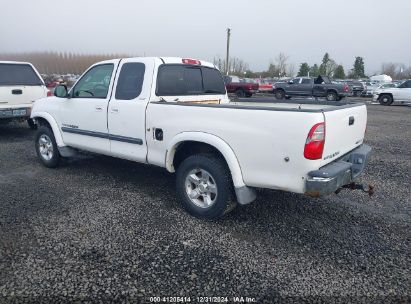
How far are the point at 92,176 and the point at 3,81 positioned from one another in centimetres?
462

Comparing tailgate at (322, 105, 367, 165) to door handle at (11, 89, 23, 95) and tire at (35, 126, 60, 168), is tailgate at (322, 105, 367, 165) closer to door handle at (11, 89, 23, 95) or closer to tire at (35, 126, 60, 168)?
tire at (35, 126, 60, 168)

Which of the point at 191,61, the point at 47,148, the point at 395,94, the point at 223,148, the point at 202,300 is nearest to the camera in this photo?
the point at 202,300

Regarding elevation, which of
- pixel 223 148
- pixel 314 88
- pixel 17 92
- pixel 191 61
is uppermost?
pixel 191 61

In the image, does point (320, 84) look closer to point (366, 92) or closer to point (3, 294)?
point (366, 92)

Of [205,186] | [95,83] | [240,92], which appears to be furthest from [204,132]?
[240,92]

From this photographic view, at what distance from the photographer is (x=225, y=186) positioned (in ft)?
11.9

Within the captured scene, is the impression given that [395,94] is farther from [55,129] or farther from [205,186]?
[55,129]

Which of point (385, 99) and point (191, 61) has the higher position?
point (191, 61)

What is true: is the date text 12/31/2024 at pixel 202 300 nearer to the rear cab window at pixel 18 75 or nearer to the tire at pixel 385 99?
the rear cab window at pixel 18 75

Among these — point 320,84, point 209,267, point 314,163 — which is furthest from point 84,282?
point 320,84

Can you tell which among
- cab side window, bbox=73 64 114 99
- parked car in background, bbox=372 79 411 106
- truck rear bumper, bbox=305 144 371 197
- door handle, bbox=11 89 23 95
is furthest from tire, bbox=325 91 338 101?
cab side window, bbox=73 64 114 99

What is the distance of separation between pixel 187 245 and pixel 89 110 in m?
2.70

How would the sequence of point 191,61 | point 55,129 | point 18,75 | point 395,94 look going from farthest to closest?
point 395,94, point 18,75, point 55,129, point 191,61

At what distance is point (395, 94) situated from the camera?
20.8 metres
